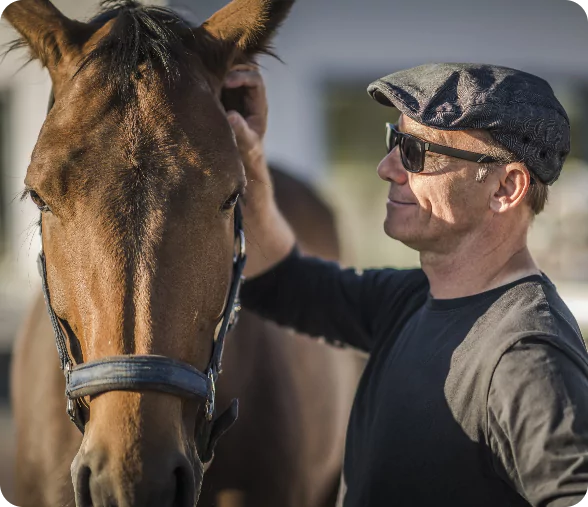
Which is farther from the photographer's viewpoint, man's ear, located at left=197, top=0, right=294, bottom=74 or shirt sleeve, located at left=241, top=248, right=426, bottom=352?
shirt sleeve, located at left=241, top=248, right=426, bottom=352

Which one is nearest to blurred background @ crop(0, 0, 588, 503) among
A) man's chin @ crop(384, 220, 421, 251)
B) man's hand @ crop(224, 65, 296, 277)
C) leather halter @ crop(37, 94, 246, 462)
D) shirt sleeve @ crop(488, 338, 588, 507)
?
man's hand @ crop(224, 65, 296, 277)

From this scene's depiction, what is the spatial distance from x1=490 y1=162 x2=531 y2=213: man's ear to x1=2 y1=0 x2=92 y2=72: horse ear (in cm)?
114

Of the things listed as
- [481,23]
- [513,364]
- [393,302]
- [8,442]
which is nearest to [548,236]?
[481,23]

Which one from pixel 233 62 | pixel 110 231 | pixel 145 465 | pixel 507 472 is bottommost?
pixel 507 472

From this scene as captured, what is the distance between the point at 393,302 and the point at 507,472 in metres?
0.76

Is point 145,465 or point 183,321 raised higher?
point 183,321

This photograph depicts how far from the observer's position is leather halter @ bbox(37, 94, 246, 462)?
4.93 ft

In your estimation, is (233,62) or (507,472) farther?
(233,62)

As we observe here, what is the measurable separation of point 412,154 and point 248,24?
57cm

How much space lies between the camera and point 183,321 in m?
1.61

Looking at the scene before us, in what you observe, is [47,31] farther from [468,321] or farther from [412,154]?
[468,321]

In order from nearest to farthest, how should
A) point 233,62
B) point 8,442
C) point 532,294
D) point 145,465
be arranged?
point 145,465, point 532,294, point 233,62, point 8,442

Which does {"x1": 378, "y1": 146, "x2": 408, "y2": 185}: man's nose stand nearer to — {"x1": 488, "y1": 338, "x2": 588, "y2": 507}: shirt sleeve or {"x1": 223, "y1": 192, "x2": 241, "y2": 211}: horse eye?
{"x1": 223, "y1": 192, "x2": 241, "y2": 211}: horse eye

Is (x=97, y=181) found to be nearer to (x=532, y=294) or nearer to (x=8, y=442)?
(x=532, y=294)
